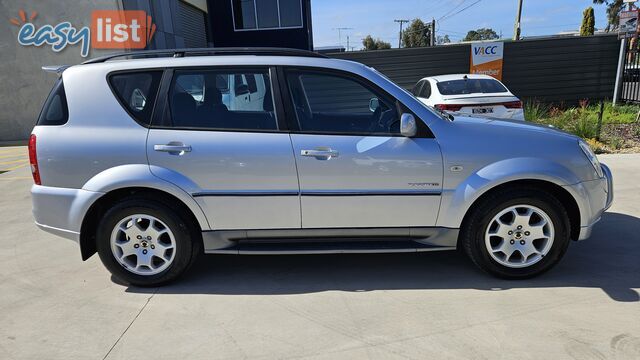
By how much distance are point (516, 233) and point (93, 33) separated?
12.0 m

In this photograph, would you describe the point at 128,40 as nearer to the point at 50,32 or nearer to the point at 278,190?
the point at 50,32

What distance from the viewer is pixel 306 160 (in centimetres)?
345

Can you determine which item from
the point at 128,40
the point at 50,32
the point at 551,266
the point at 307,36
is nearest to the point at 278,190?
the point at 551,266

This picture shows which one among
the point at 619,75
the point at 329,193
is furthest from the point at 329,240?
the point at 619,75

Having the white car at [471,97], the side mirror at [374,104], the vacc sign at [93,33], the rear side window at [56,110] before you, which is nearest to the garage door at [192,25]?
the vacc sign at [93,33]

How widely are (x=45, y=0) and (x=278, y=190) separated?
38.3 feet

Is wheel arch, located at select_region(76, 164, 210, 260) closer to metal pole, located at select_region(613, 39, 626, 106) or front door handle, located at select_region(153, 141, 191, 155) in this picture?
front door handle, located at select_region(153, 141, 191, 155)

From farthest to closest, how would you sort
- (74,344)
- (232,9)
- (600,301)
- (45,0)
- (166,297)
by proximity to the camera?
(232,9) → (45,0) → (166,297) → (600,301) → (74,344)

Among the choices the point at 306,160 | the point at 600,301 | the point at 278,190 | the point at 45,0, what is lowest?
the point at 600,301

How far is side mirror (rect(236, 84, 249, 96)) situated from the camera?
12.1 ft

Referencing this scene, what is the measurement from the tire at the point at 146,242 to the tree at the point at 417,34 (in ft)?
243

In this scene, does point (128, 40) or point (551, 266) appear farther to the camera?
point (128, 40)

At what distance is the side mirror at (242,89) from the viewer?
3.68 meters

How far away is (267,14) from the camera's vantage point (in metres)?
21.2
